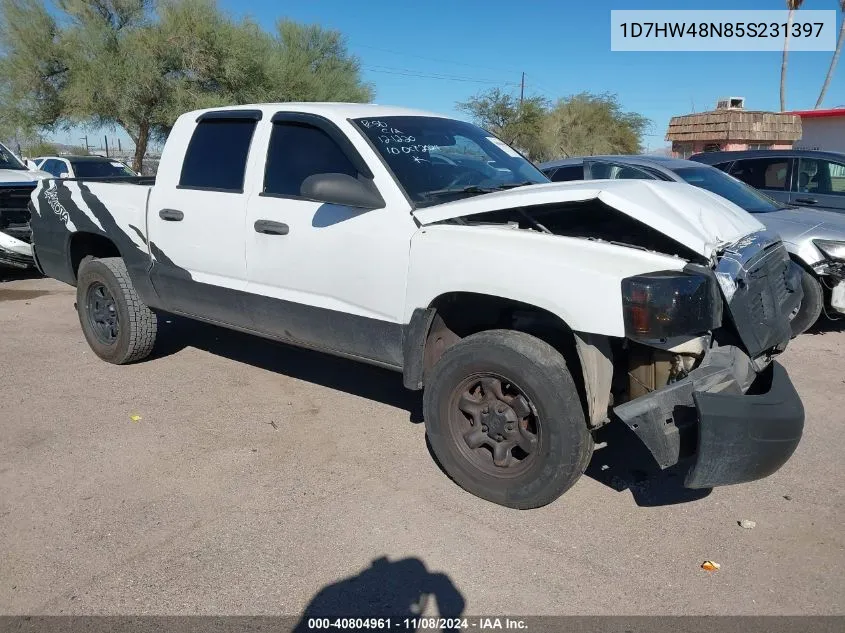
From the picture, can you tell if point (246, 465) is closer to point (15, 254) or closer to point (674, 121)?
point (15, 254)

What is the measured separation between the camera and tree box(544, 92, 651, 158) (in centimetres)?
3603

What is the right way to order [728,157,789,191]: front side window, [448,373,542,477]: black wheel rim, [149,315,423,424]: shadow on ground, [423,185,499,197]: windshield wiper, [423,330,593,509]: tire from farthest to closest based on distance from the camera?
[728,157,789,191]: front side window
[149,315,423,424]: shadow on ground
[423,185,499,197]: windshield wiper
[448,373,542,477]: black wheel rim
[423,330,593,509]: tire

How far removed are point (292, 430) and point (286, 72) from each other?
2295 centimetres

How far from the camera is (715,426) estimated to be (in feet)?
9.48

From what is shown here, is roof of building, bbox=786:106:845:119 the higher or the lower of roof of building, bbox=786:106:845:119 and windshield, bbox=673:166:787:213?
the higher

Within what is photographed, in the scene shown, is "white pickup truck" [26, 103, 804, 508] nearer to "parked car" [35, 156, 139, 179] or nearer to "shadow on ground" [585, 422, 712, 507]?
"shadow on ground" [585, 422, 712, 507]

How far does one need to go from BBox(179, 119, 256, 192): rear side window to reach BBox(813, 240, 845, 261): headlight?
5.05 metres

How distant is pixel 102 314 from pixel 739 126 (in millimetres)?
21569

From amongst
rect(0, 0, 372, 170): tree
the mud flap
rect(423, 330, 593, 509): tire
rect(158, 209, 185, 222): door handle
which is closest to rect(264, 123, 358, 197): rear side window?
rect(158, 209, 185, 222): door handle

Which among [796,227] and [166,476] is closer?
[166,476]

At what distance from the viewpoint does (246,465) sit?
4.09 meters

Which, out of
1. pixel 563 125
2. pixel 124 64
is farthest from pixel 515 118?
pixel 124 64


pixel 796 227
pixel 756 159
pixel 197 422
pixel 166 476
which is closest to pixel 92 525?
pixel 166 476

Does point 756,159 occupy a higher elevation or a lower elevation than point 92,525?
higher
